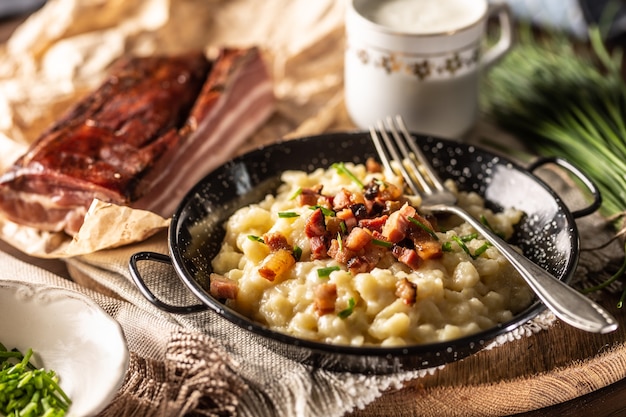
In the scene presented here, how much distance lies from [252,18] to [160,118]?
4.64 feet

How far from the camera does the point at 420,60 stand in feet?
10.7

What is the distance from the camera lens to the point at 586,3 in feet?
15.0

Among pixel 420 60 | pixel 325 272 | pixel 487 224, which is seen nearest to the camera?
pixel 325 272

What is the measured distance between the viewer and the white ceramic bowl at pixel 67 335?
209cm

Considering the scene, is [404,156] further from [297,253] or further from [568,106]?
[568,106]

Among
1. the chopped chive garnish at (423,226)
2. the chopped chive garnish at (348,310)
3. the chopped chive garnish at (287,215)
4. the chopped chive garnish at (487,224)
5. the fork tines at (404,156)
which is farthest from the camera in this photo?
the fork tines at (404,156)

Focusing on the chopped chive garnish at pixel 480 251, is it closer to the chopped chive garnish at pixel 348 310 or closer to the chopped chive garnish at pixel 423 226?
the chopped chive garnish at pixel 423 226

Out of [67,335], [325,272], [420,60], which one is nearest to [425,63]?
[420,60]

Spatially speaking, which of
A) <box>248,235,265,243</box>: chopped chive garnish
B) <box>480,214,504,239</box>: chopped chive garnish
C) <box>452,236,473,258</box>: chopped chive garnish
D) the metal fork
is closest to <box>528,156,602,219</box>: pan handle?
<box>480,214,504,239</box>: chopped chive garnish

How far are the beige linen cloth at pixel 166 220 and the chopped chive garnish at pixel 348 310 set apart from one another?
0.20m

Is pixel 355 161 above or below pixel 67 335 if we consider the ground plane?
below

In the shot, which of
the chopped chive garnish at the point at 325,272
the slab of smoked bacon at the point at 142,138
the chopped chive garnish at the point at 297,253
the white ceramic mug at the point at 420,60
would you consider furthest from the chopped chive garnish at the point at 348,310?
the white ceramic mug at the point at 420,60

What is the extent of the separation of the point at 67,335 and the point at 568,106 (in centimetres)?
250

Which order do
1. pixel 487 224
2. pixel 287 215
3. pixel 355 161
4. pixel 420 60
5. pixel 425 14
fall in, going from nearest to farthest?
pixel 287 215, pixel 487 224, pixel 355 161, pixel 420 60, pixel 425 14
